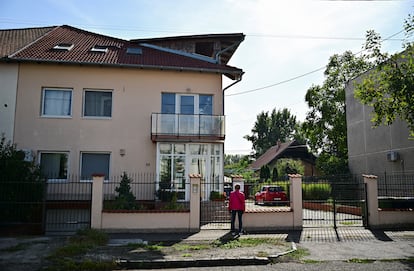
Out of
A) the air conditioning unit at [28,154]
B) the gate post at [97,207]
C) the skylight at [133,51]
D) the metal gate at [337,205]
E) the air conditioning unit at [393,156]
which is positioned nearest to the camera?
the gate post at [97,207]

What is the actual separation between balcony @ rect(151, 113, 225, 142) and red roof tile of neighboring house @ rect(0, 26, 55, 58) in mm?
7918

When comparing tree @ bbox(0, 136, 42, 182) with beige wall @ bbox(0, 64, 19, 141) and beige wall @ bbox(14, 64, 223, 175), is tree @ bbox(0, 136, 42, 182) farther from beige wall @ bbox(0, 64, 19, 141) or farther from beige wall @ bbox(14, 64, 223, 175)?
beige wall @ bbox(0, 64, 19, 141)

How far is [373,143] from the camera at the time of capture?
2081cm

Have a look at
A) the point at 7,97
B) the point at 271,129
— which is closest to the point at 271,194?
the point at 7,97

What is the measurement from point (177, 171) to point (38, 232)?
6844 mm

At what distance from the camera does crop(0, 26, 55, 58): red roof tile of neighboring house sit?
18184 millimetres

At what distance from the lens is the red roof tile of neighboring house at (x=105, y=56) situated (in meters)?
17.0

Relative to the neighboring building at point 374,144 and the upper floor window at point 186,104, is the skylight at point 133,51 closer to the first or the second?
the upper floor window at point 186,104

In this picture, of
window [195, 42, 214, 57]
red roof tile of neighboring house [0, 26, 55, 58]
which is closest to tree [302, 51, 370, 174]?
window [195, 42, 214, 57]

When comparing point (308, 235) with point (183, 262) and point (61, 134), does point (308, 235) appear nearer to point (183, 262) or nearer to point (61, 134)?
point (183, 262)

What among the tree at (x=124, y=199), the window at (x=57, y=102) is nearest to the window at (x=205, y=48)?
the window at (x=57, y=102)

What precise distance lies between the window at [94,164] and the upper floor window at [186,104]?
3580mm

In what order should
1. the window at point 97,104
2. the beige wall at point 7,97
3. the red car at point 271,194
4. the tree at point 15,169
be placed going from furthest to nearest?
the red car at point 271,194, the window at point 97,104, the beige wall at point 7,97, the tree at point 15,169

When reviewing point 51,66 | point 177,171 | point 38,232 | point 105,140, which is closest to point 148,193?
point 177,171
